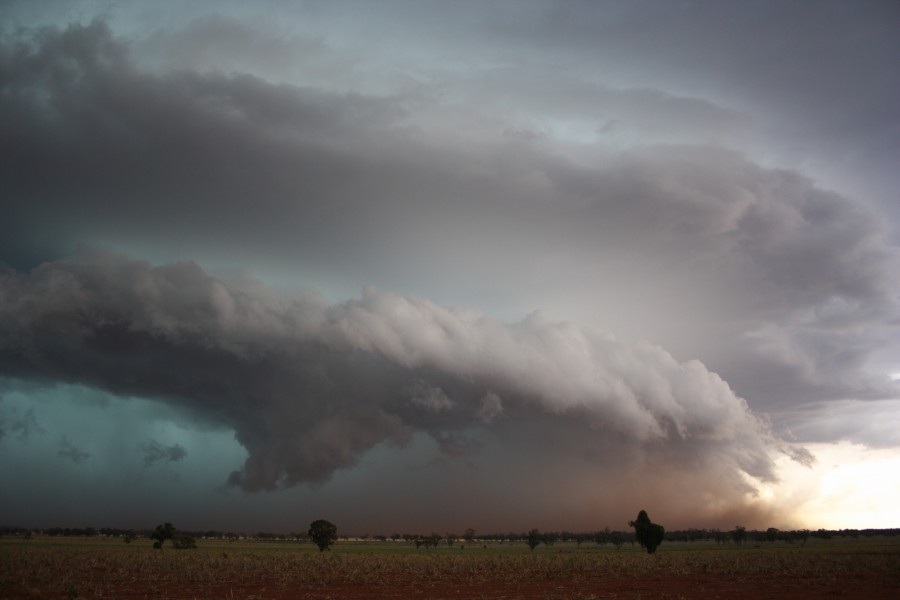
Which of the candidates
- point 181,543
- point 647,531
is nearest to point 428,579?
point 647,531

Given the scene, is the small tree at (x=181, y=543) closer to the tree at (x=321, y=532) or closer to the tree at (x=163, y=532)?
the tree at (x=163, y=532)

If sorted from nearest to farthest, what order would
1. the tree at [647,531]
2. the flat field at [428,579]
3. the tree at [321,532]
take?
the flat field at [428,579], the tree at [647,531], the tree at [321,532]

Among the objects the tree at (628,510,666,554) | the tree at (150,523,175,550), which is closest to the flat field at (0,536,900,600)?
the tree at (628,510,666,554)

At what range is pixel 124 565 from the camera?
59.2m

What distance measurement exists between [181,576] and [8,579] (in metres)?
15.9

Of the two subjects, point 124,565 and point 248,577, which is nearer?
point 248,577

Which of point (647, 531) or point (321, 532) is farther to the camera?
point (321, 532)

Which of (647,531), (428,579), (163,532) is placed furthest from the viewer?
(163,532)

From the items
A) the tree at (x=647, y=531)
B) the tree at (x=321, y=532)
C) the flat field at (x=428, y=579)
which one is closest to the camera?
the flat field at (x=428, y=579)

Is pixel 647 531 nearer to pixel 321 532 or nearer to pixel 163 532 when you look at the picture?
pixel 321 532

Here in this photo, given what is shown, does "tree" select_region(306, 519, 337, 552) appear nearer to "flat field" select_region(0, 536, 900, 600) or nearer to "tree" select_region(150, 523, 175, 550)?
"tree" select_region(150, 523, 175, 550)

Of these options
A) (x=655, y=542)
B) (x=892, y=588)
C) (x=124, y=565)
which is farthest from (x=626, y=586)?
(x=655, y=542)

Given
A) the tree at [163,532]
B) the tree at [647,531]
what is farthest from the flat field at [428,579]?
the tree at [163,532]

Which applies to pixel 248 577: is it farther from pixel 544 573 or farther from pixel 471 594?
pixel 544 573
